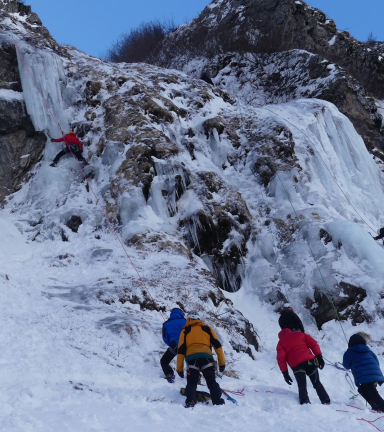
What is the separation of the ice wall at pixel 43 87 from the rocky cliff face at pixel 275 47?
12.1 metres

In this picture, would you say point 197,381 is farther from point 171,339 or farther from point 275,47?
point 275,47

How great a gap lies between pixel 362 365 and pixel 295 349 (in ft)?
2.81

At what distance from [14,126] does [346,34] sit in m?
25.1

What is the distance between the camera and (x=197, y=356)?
15.6 feet

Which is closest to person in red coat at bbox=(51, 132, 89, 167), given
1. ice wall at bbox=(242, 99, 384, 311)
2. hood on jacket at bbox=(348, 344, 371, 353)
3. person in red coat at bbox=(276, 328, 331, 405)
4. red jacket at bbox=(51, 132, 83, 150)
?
red jacket at bbox=(51, 132, 83, 150)

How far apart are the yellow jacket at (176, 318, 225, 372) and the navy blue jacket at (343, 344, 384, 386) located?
173 cm

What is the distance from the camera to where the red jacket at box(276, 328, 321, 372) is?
5.05 meters

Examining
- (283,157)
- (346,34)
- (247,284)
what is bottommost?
(247,284)

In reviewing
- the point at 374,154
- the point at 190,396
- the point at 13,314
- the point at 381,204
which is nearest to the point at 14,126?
the point at 13,314

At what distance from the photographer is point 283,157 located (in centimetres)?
1331

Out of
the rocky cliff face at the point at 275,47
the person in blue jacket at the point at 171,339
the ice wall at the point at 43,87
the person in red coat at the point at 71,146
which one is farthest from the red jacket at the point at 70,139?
the rocky cliff face at the point at 275,47

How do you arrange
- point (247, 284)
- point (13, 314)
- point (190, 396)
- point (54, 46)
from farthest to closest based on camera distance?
point (54, 46)
point (247, 284)
point (13, 314)
point (190, 396)

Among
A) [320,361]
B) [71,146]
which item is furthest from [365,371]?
[71,146]

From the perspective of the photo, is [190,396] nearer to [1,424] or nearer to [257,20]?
[1,424]
